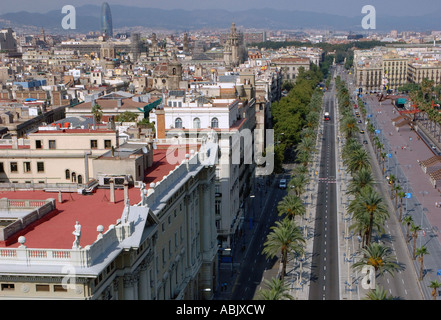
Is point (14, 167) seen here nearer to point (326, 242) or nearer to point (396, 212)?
point (326, 242)

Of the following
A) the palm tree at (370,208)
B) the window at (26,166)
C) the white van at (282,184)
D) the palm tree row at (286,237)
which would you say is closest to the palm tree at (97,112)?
the white van at (282,184)

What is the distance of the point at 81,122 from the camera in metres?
71.2

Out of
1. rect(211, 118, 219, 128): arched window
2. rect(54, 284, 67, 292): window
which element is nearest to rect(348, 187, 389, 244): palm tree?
rect(211, 118, 219, 128): arched window

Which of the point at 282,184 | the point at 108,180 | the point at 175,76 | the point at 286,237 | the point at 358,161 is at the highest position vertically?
the point at 175,76

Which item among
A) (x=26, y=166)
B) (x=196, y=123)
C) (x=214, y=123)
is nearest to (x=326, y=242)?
(x=214, y=123)

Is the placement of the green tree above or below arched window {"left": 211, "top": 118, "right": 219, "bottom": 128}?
below

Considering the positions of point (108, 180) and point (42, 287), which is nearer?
point (42, 287)

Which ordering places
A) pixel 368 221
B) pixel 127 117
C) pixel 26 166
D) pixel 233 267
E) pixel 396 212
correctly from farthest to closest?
pixel 127 117 → pixel 396 212 → pixel 368 221 → pixel 233 267 → pixel 26 166

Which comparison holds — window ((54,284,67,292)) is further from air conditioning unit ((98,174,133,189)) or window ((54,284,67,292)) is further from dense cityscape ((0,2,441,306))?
air conditioning unit ((98,174,133,189))

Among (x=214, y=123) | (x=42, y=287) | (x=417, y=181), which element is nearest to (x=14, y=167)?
(x=42, y=287)

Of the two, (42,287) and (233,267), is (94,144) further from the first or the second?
(42,287)

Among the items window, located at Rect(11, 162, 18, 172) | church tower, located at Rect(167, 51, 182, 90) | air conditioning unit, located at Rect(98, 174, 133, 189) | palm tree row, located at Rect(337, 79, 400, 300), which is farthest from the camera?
church tower, located at Rect(167, 51, 182, 90)

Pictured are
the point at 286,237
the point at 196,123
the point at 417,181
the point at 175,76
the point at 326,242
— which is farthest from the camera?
the point at 175,76

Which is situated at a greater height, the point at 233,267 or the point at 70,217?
the point at 70,217
